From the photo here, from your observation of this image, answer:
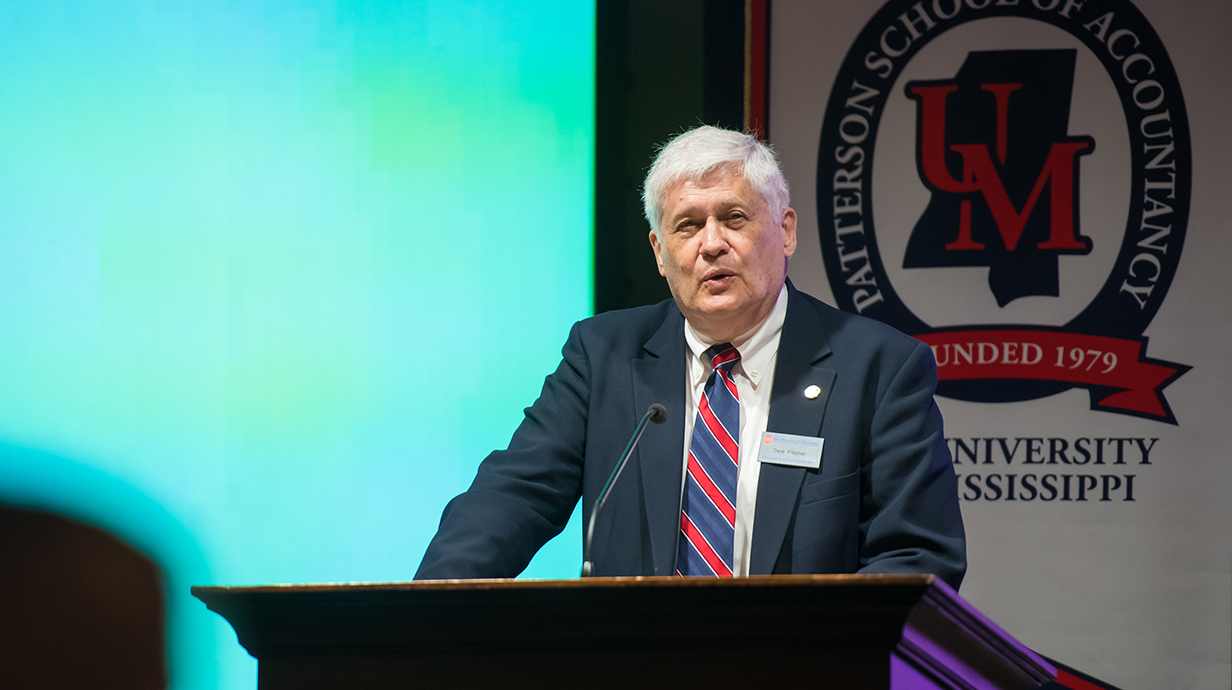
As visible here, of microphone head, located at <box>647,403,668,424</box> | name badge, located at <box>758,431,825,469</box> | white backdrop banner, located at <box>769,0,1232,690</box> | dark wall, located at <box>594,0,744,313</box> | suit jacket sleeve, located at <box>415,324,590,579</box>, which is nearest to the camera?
microphone head, located at <box>647,403,668,424</box>

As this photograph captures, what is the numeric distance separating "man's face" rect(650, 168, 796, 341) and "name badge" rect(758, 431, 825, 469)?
26cm

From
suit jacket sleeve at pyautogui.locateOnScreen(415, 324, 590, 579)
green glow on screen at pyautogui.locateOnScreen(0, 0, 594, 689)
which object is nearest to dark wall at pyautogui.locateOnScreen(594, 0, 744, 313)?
green glow on screen at pyautogui.locateOnScreen(0, 0, 594, 689)

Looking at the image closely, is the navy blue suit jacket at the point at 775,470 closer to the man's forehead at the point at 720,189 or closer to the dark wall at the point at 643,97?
the man's forehead at the point at 720,189

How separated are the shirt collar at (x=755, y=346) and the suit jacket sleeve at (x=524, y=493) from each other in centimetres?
22

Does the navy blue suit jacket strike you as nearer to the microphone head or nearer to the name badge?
the name badge

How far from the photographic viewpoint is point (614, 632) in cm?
100

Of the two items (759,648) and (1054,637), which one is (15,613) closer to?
(759,648)

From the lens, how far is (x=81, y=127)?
111 inches

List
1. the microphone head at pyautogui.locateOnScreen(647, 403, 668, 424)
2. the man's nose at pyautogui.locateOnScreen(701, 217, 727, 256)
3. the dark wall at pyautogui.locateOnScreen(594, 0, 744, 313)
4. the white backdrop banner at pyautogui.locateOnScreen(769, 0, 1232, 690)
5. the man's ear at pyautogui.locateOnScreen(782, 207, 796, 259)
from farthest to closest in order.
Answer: the dark wall at pyautogui.locateOnScreen(594, 0, 744, 313) → the white backdrop banner at pyautogui.locateOnScreen(769, 0, 1232, 690) → the man's ear at pyautogui.locateOnScreen(782, 207, 796, 259) → the man's nose at pyautogui.locateOnScreen(701, 217, 727, 256) → the microphone head at pyautogui.locateOnScreen(647, 403, 668, 424)

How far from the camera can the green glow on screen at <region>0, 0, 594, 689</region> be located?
273cm

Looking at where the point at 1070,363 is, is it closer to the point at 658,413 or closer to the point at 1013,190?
the point at 1013,190

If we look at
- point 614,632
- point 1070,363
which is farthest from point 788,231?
point 614,632

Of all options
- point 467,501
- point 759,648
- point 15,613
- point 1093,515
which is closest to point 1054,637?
point 1093,515

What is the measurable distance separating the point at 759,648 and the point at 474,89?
2.11 meters
